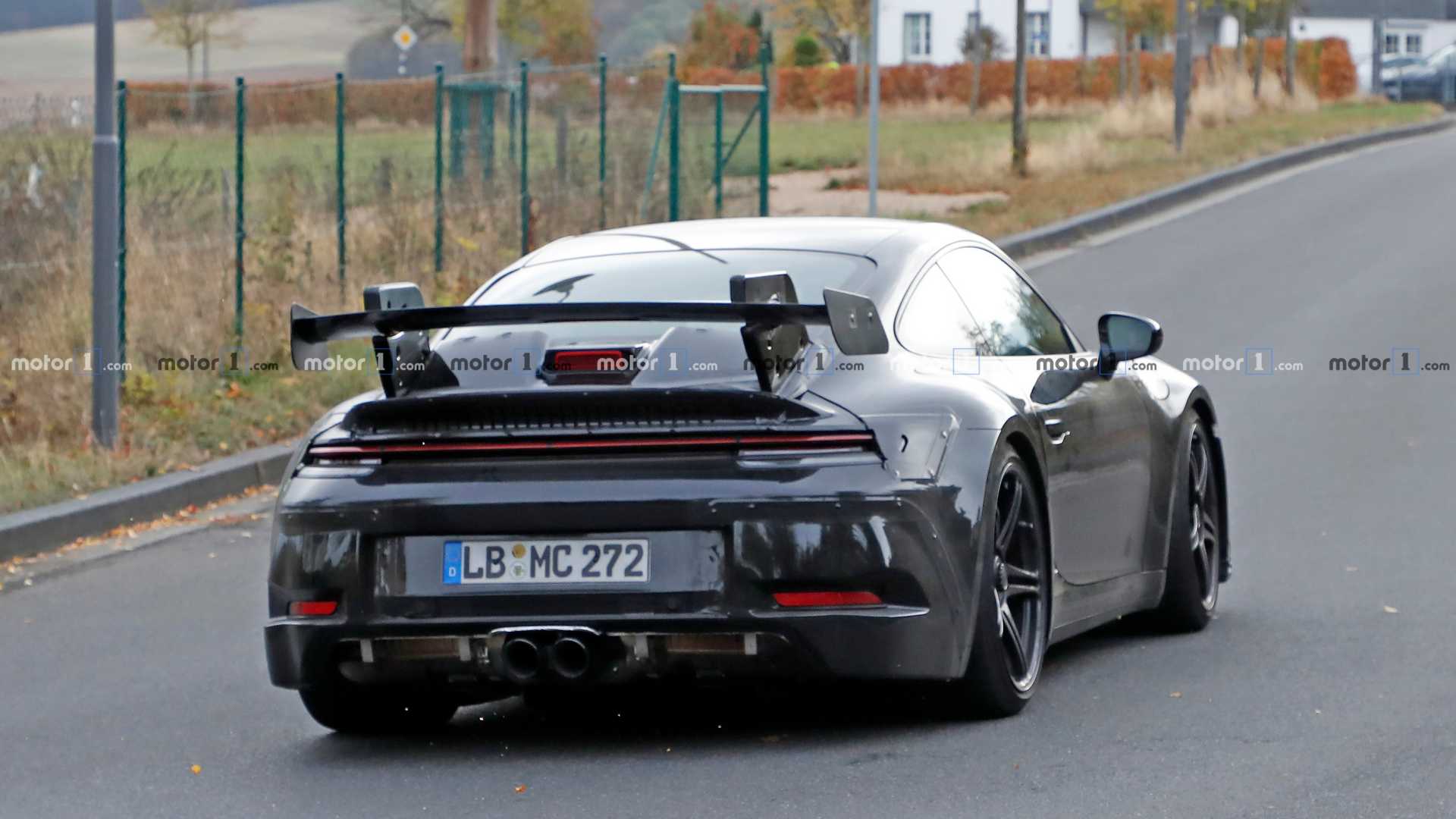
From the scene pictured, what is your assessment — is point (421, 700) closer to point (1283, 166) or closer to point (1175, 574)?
point (1175, 574)

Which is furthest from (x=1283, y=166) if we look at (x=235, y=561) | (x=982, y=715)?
(x=982, y=715)

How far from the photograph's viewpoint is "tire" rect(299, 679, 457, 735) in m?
6.55

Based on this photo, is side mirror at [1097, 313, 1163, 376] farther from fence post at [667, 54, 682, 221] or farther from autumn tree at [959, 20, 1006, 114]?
autumn tree at [959, 20, 1006, 114]

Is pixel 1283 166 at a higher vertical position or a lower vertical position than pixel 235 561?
higher

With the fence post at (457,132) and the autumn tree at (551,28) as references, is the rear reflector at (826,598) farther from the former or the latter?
the autumn tree at (551,28)

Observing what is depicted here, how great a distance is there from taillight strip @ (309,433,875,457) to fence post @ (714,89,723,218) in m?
17.8

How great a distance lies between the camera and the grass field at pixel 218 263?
13.1m

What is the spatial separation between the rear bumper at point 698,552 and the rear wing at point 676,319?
306 millimetres

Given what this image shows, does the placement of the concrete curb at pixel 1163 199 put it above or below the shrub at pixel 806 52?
below

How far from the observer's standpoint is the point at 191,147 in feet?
55.5

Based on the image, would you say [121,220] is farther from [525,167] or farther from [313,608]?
[313,608]

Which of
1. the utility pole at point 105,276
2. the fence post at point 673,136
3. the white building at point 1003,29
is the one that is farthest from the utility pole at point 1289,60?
the white building at point 1003,29

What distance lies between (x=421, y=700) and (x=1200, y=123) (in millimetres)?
36832

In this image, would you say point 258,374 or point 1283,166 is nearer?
point 258,374
